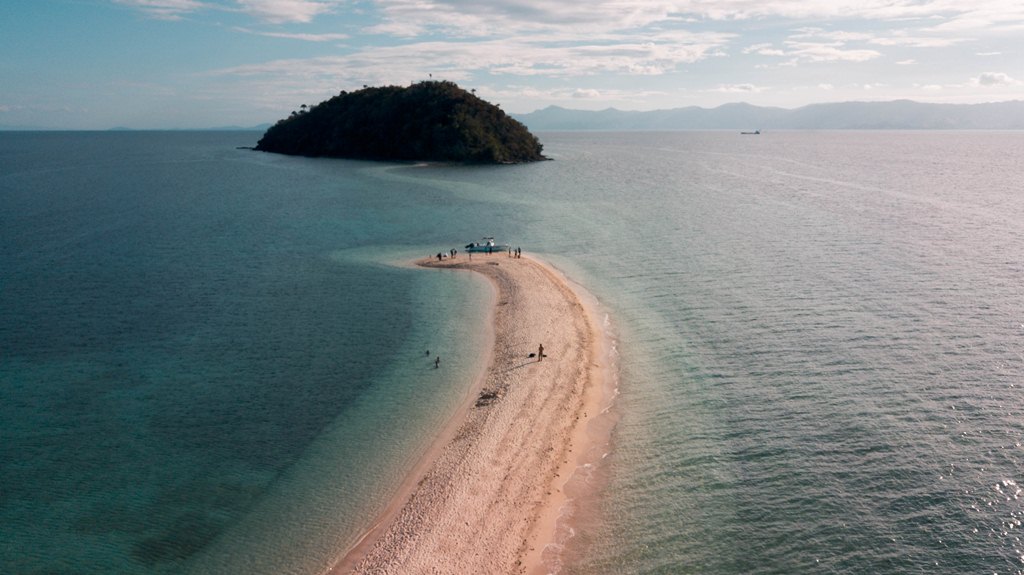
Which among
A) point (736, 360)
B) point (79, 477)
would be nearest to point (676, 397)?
point (736, 360)

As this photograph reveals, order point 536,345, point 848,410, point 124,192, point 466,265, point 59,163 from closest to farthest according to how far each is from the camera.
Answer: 1. point 848,410
2. point 536,345
3. point 466,265
4. point 124,192
5. point 59,163

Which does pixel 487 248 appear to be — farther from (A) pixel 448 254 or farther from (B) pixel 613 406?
(B) pixel 613 406

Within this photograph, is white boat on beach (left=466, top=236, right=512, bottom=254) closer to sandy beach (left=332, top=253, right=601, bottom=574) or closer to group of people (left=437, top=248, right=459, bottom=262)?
group of people (left=437, top=248, right=459, bottom=262)

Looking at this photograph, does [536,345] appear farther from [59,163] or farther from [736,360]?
[59,163]

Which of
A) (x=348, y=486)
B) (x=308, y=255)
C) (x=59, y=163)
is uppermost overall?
(x=59, y=163)

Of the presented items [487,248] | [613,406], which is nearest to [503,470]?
[613,406]

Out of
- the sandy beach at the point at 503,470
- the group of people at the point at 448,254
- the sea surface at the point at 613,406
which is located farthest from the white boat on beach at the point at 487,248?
the sandy beach at the point at 503,470
